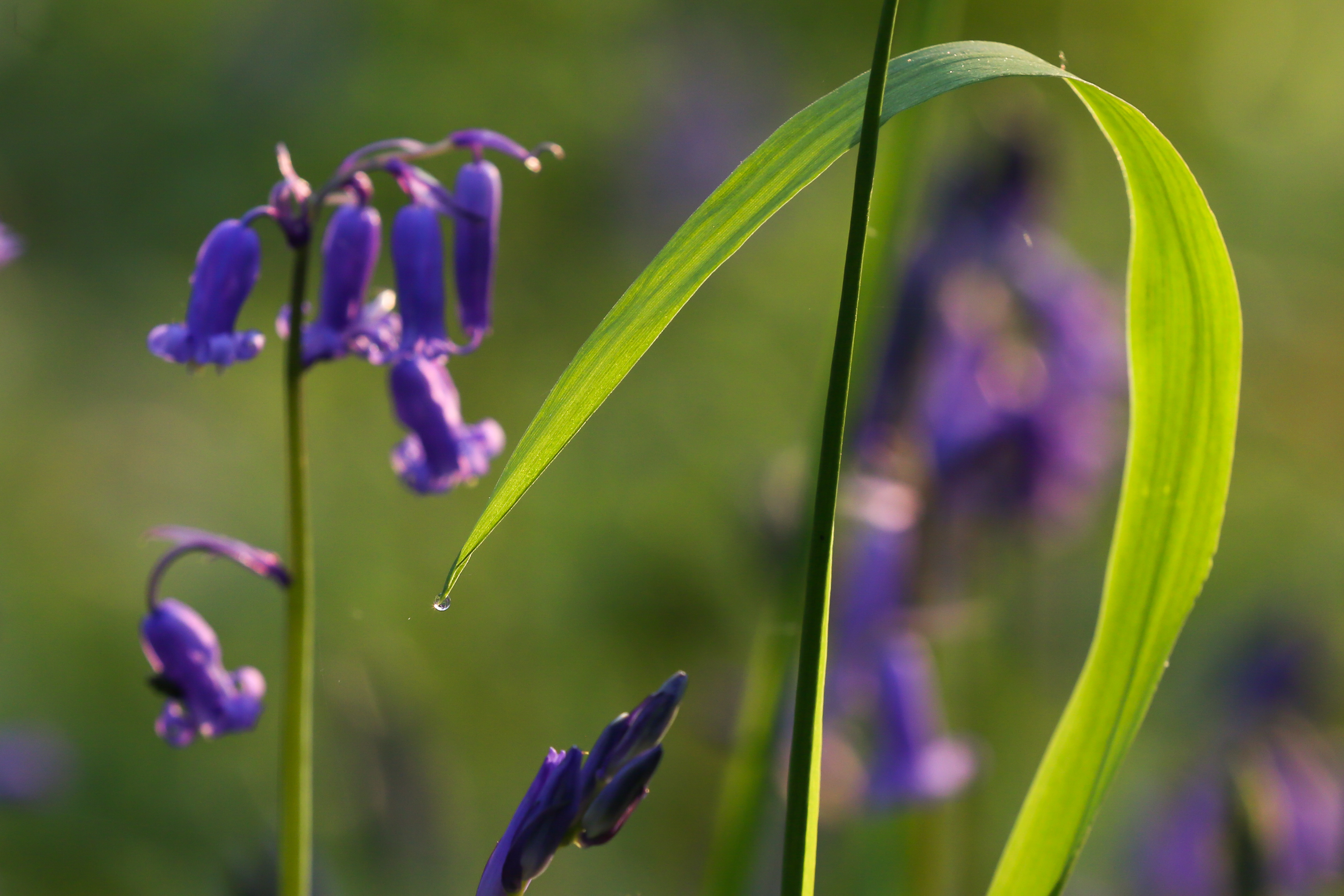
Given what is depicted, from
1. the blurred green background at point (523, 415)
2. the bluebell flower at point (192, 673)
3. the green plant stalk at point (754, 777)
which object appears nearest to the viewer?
the bluebell flower at point (192, 673)

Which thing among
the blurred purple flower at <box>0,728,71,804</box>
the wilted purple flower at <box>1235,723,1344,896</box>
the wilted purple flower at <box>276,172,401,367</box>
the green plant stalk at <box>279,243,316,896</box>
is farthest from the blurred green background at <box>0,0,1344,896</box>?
the wilted purple flower at <box>276,172,401,367</box>

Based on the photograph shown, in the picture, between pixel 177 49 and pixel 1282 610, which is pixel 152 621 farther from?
pixel 177 49

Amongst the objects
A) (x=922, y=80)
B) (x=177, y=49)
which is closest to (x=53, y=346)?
(x=177, y=49)

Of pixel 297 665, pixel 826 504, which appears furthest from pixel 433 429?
pixel 826 504

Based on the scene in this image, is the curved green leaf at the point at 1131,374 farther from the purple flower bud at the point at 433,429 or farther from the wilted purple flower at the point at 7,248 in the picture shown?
the wilted purple flower at the point at 7,248

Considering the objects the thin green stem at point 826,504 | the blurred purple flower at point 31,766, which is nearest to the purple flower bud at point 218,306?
the thin green stem at point 826,504

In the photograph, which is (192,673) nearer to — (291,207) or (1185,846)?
(291,207)

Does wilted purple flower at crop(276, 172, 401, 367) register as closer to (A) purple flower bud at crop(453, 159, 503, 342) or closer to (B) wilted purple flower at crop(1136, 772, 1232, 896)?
(A) purple flower bud at crop(453, 159, 503, 342)
